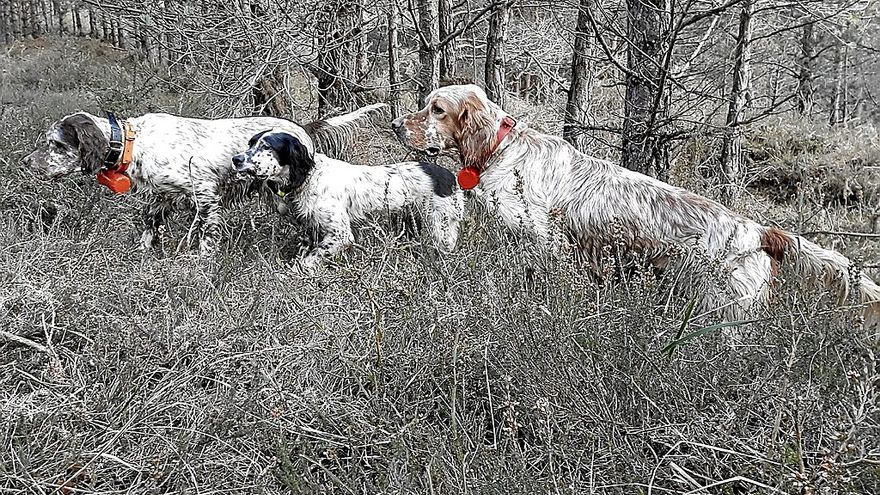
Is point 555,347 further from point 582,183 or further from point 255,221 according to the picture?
point 255,221

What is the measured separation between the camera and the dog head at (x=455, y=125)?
4.77m

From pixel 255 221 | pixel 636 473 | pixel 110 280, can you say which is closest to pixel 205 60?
pixel 255 221

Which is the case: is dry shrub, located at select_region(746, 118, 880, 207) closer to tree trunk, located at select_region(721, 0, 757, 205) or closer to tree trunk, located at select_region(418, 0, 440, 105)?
tree trunk, located at select_region(721, 0, 757, 205)

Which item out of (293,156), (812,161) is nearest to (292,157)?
(293,156)

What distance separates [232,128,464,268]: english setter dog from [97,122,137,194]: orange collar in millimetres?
766

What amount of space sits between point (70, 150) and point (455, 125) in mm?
2642

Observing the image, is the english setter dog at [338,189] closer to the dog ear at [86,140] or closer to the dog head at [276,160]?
the dog head at [276,160]

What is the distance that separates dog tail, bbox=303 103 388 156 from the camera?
21.3ft

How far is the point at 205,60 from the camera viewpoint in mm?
7207

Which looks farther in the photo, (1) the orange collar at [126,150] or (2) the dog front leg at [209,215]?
(2) the dog front leg at [209,215]

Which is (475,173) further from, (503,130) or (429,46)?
(429,46)

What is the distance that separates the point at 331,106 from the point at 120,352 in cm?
493

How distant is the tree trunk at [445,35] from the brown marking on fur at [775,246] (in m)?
3.44

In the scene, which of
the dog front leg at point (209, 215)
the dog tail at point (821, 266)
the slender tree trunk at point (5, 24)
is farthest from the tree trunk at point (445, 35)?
the slender tree trunk at point (5, 24)
